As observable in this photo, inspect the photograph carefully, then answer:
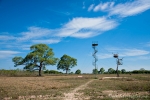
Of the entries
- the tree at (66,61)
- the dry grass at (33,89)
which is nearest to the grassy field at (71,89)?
the dry grass at (33,89)

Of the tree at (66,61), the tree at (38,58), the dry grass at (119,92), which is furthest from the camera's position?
the tree at (66,61)

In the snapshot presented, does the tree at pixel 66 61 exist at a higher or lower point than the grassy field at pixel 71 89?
higher

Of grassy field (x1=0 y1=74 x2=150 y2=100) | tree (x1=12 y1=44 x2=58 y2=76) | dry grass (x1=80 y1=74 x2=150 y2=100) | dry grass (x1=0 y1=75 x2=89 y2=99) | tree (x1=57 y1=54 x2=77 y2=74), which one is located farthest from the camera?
tree (x1=57 y1=54 x2=77 y2=74)

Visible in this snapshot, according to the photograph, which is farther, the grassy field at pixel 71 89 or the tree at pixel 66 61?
the tree at pixel 66 61

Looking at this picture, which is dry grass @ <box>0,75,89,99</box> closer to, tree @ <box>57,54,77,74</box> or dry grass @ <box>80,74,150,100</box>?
dry grass @ <box>80,74,150,100</box>

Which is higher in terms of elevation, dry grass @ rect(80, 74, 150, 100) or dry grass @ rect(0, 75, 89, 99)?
dry grass @ rect(80, 74, 150, 100)

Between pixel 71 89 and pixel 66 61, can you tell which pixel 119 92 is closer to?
pixel 71 89

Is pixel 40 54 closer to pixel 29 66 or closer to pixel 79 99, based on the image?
pixel 29 66

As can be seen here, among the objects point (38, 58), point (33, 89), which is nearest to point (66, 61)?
point (38, 58)

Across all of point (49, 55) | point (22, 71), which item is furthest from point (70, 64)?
point (22, 71)

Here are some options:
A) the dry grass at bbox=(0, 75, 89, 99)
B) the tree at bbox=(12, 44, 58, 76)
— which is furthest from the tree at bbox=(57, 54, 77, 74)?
the dry grass at bbox=(0, 75, 89, 99)

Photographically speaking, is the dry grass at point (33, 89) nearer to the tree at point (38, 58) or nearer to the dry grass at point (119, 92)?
the dry grass at point (119, 92)

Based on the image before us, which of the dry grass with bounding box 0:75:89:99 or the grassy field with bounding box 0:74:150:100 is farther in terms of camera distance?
the dry grass with bounding box 0:75:89:99

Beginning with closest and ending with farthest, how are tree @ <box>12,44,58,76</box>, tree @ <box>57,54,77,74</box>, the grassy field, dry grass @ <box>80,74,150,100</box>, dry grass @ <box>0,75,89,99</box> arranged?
dry grass @ <box>80,74,150,100</box>, the grassy field, dry grass @ <box>0,75,89,99</box>, tree @ <box>12,44,58,76</box>, tree @ <box>57,54,77,74</box>
